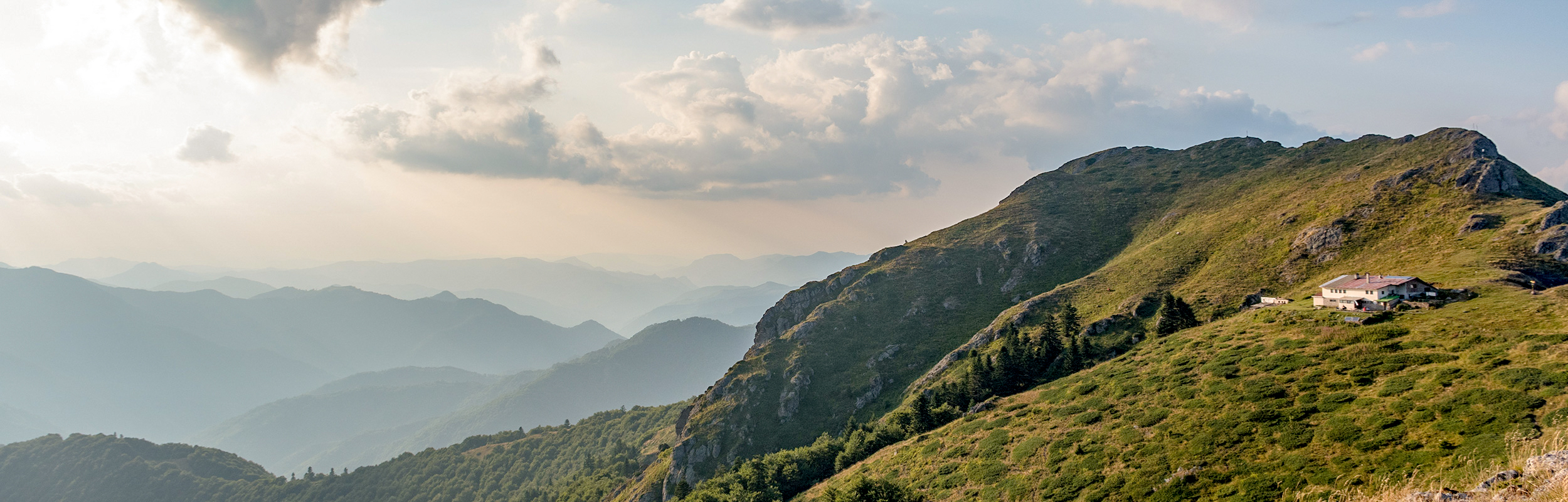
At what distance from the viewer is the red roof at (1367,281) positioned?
61.1 metres

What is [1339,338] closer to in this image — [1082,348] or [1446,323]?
[1446,323]

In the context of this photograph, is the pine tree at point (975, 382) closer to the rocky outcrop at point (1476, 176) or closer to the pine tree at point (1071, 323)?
the pine tree at point (1071, 323)

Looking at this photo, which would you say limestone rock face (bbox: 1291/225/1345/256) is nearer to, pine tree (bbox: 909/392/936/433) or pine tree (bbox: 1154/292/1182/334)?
pine tree (bbox: 1154/292/1182/334)

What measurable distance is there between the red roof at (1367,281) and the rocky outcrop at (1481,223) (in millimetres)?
21365

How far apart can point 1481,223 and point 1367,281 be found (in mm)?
31076

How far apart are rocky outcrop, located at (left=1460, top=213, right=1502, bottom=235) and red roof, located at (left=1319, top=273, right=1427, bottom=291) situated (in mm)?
21365

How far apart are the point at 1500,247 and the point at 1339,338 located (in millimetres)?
39262

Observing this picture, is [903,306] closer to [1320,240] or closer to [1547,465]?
[1320,240]

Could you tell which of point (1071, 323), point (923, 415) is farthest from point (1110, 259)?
point (923, 415)

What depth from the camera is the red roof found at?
61125 mm

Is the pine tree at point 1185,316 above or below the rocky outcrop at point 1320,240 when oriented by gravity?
below

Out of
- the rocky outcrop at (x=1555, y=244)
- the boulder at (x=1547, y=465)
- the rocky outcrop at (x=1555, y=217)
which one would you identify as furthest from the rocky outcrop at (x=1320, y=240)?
the boulder at (x=1547, y=465)

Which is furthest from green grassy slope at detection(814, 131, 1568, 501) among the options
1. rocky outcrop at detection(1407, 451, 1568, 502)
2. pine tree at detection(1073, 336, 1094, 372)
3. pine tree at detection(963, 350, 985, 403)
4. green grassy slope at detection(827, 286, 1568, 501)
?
rocky outcrop at detection(1407, 451, 1568, 502)

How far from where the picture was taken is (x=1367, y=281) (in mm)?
64750
